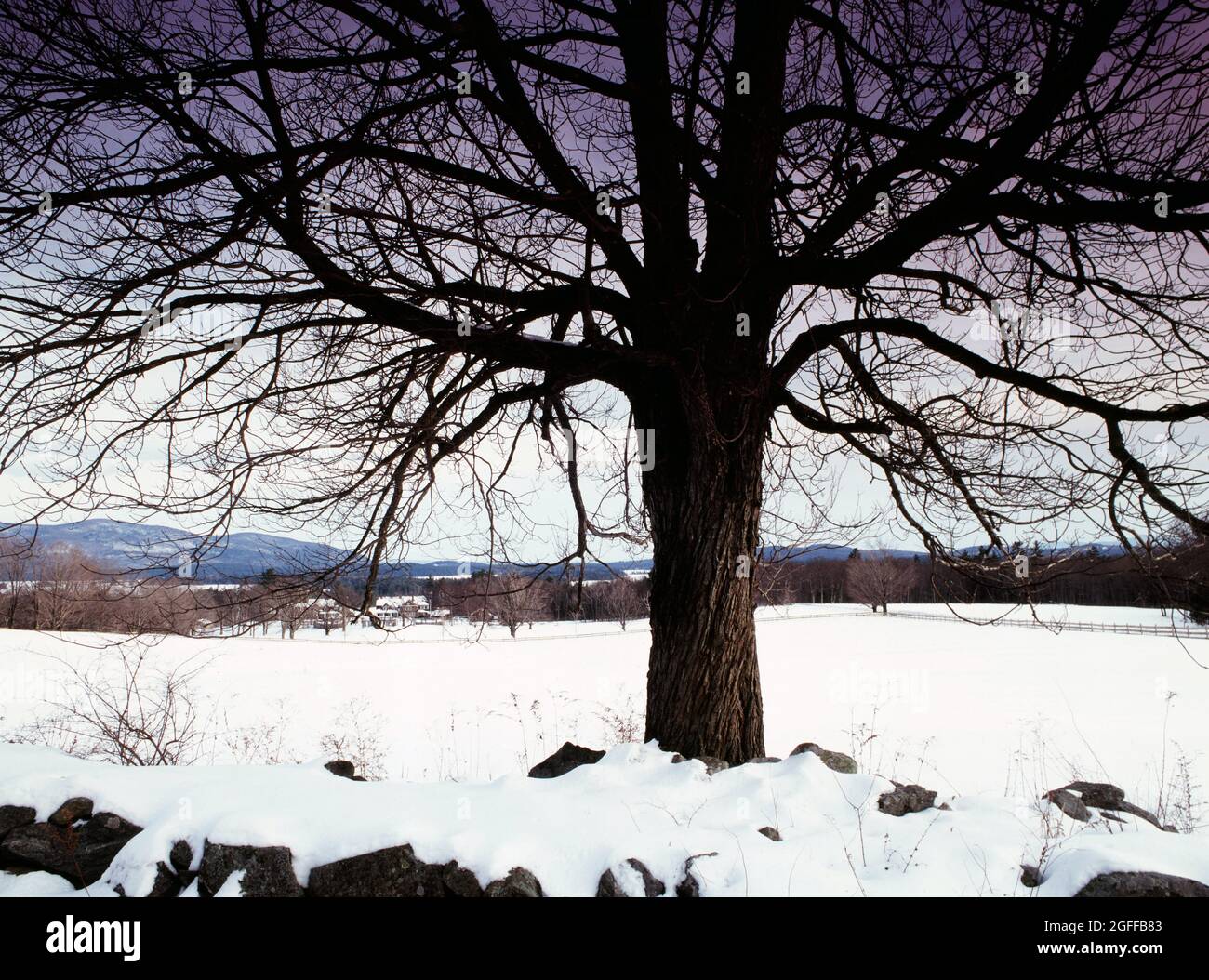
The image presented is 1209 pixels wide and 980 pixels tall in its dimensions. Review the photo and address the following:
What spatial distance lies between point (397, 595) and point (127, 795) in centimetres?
193

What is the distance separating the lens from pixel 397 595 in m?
4.91

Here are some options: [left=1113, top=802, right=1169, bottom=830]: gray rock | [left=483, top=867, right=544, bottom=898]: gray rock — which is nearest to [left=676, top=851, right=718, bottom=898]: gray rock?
[left=483, top=867, right=544, bottom=898]: gray rock

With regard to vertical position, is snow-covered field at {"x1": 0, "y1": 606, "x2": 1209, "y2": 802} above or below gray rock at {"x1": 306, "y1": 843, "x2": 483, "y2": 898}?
below

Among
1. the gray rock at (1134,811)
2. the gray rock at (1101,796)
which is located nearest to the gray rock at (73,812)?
the gray rock at (1101,796)

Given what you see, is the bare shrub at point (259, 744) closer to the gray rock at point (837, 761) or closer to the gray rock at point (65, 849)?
the gray rock at point (65, 849)

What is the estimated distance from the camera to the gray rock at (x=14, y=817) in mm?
3498

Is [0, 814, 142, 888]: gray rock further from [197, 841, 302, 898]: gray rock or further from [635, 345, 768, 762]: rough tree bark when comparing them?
[635, 345, 768, 762]: rough tree bark

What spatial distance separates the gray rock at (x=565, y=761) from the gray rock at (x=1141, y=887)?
2.75 m

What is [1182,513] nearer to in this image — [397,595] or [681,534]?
[681,534]

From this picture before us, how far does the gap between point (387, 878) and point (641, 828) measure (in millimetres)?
1144

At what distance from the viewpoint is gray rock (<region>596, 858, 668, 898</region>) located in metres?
2.60

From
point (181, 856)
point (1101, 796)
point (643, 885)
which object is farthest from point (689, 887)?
Answer: point (1101, 796)

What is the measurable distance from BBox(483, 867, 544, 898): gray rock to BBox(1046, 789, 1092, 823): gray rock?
9.40 ft

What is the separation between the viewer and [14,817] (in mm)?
3521
